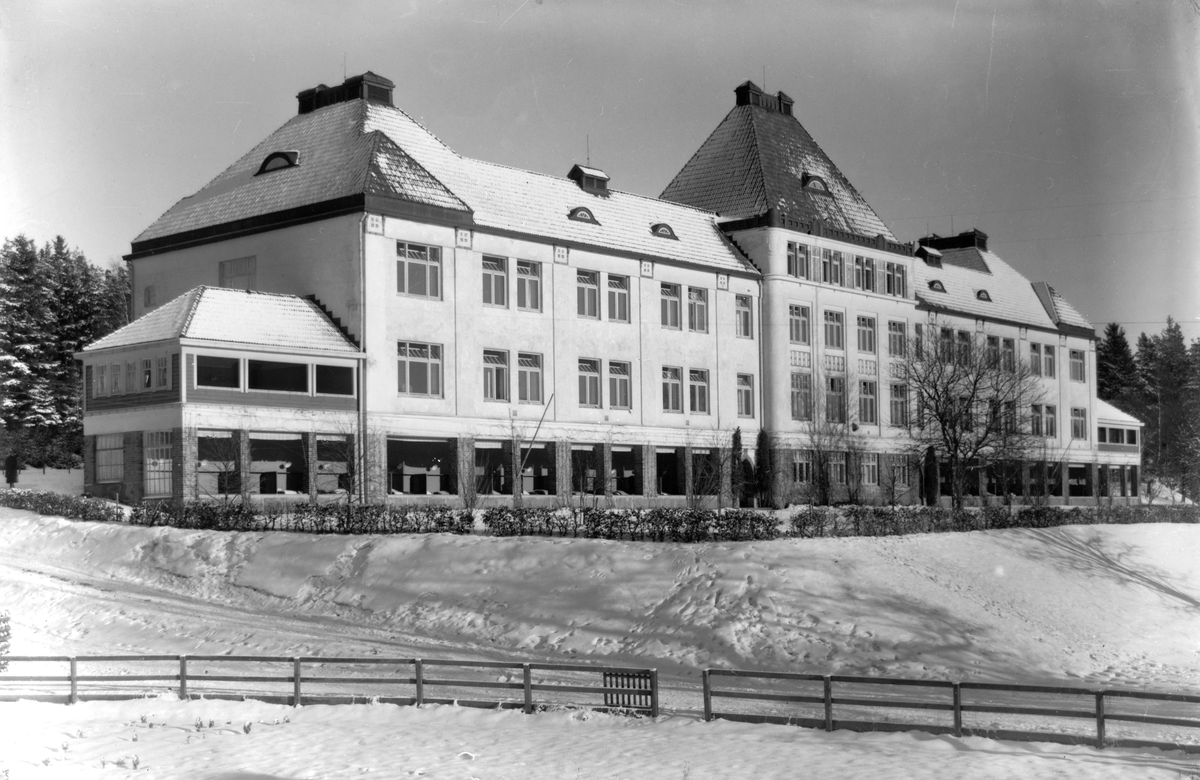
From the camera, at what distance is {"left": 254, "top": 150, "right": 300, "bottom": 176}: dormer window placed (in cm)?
5422

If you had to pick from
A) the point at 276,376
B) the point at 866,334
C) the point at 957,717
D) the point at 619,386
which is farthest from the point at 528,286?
the point at 957,717

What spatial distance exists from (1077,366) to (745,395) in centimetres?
3103

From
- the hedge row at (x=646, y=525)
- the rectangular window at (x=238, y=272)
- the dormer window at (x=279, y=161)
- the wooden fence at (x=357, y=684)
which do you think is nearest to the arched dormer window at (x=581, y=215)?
the dormer window at (x=279, y=161)

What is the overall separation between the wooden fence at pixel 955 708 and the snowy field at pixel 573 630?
1.19 feet

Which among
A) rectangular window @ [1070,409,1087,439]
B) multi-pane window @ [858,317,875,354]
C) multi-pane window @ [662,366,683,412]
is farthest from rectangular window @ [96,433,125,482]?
rectangular window @ [1070,409,1087,439]

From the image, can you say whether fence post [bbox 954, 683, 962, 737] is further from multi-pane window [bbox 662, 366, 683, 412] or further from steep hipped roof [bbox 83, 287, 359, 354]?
multi-pane window [bbox 662, 366, 683, 412]

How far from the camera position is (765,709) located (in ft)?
73.7

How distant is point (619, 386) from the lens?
188 ft

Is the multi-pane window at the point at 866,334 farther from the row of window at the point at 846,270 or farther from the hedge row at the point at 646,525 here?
the hedge row at the point at 646,525

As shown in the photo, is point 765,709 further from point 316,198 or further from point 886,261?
point 886,261

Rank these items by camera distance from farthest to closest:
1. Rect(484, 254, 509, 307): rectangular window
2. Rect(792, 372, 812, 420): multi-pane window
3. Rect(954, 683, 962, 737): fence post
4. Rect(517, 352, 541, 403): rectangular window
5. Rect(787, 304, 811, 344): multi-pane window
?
Rect(787, 304, 811, 344): multi-pane window
Rect(792, 372, 812, 420): multi-pane window
Rect(517, 352, 541, 403): rectangular window
Rect(484, 254, 509, 307): rectangular window
Rect(954, 683, 962, 737): fence post

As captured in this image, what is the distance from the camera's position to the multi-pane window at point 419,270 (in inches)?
1972

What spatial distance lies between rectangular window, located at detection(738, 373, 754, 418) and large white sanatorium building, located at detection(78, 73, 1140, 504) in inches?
3.9

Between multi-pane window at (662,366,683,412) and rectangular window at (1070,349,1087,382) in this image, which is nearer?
multi-pane window at (662,366,683,412)
